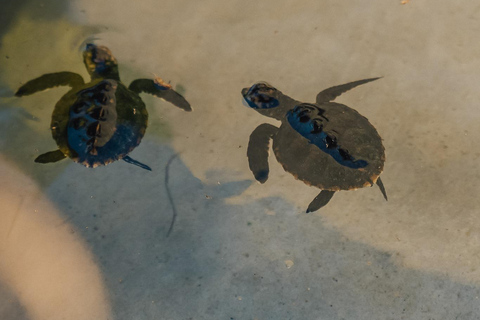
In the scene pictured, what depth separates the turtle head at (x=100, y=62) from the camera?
308cm

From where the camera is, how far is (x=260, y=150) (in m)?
2.87

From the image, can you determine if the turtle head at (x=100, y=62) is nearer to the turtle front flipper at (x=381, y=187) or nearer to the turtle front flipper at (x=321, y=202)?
the turtle front flipper at (x=321, y=202)

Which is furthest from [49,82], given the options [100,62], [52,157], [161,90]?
[161,90]

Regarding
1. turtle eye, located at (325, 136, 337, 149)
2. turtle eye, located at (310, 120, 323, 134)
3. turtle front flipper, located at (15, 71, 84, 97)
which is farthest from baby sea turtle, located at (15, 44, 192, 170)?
turtle eye, located at (325, 136, 337, 149)

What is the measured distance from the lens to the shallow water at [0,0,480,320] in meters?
2.51

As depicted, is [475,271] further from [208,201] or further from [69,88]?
[69,88]

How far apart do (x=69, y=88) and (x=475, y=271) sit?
3630 mm

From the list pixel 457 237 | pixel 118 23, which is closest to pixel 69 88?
pixel 118 23

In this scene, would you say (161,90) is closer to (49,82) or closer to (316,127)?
(49,82)

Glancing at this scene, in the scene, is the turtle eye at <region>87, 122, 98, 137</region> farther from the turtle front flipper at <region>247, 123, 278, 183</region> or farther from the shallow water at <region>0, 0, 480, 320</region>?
the turtle front flipper at <region>247, 123, 278, 183</region>

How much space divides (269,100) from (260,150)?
0.45 meters

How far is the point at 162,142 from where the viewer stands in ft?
9.76

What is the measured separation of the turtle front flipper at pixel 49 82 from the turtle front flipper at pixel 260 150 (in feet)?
5.43

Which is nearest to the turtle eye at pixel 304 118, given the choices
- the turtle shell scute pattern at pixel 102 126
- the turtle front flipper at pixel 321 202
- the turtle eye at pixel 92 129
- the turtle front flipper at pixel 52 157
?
the turtle front flipper at pixel 321 202
